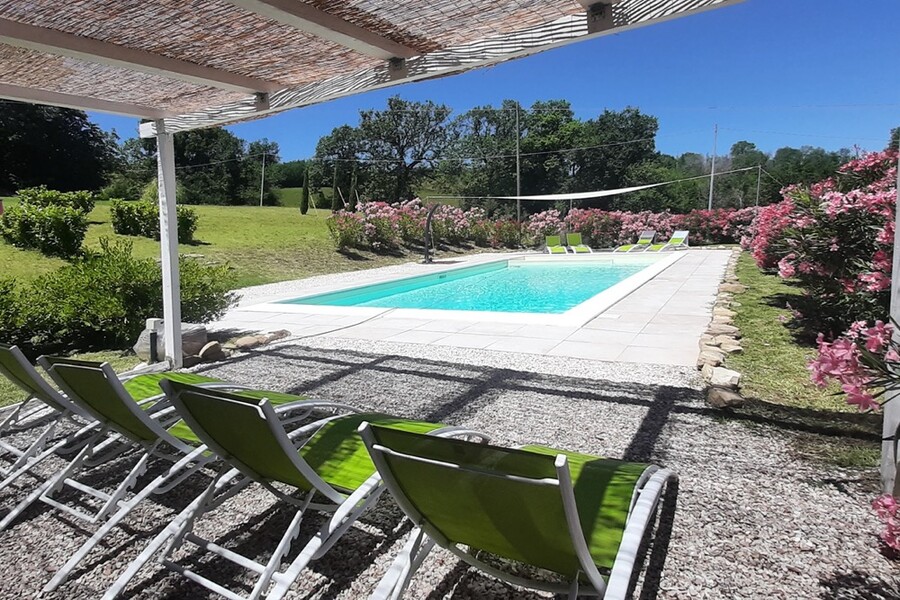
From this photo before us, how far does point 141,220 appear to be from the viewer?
14820 millimetres

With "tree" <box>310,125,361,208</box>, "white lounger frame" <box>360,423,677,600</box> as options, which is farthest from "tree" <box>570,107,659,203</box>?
"white lounger frame" <box>360,423,677,600</box>

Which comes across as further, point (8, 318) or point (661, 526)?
point (8, 318)

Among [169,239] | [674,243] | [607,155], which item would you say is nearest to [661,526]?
[169,239]

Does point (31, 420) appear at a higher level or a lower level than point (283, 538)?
lower

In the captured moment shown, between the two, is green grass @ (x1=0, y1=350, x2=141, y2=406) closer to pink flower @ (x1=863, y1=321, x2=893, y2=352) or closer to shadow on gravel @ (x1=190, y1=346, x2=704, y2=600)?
shadow on gravel @ (x1=190, y1=346, x2=704, y2=600)

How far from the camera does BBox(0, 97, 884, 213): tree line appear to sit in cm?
3397

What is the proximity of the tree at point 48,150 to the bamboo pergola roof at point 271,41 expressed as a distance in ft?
87.5

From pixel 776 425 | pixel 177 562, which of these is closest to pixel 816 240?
pixel 776 425

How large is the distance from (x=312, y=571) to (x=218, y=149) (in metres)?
41.0

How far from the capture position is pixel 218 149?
38375mm

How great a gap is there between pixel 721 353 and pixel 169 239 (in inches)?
193

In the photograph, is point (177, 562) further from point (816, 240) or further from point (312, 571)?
point (816, 240)

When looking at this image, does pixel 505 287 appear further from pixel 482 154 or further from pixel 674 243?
pixel 482 154

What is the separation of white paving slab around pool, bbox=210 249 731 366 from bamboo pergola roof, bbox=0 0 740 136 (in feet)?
9.73
